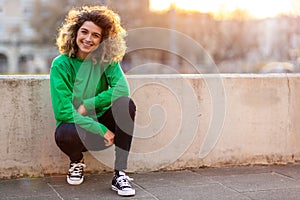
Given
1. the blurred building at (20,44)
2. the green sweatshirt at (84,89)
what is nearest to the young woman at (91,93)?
the green sweatshirt at (84,89)

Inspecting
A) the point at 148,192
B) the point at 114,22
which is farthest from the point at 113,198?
the point at 114,22

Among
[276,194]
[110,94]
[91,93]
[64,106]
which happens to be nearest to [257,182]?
[276,194]

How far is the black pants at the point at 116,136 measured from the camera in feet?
14.1

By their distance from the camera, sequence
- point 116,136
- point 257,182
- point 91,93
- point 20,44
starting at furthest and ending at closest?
point 20,44 < point 257,182 < point 91,93 < point 116,136

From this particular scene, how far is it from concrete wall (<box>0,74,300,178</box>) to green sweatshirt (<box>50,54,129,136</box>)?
374 mm

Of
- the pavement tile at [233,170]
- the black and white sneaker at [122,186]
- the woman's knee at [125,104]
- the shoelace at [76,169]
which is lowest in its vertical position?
the pavement tile at [233,170]

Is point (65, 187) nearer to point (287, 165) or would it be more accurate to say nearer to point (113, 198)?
point (113, 198)

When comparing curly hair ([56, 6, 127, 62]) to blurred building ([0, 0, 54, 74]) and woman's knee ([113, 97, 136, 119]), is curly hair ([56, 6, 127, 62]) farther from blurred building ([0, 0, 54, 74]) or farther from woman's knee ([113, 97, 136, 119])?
blurred building ([0, 0, 54, 74])

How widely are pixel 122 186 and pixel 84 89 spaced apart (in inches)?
31.7

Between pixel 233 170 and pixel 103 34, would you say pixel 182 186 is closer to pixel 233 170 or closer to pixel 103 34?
pixel 233 170

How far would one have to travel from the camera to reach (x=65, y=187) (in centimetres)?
443

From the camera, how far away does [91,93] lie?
448 cm

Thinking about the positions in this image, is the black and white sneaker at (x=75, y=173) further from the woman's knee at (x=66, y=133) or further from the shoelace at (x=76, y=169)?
the woman's knee at (x=66, y=133)

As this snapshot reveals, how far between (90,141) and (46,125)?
0.49 meters
